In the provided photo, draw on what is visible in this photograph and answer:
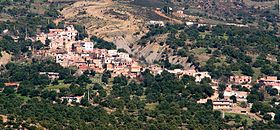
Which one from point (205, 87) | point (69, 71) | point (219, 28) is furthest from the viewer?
point (219, 28)

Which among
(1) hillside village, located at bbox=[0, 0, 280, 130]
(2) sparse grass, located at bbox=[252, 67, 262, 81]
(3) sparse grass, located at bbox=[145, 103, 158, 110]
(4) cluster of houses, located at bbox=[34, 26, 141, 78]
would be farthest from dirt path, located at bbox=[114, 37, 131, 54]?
(3) sparse grass, located at bbox=[145, 103, 158, 110]

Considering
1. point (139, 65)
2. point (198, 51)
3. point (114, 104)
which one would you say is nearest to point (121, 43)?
point (198, 51)

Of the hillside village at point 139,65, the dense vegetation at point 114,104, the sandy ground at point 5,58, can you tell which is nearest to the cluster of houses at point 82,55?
the hillside village at point 139,65

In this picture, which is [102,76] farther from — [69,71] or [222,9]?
[222,9]

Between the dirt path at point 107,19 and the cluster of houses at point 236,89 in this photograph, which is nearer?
the cluster of houses at point 236,89

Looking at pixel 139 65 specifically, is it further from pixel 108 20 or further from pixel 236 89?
pixel 108 20

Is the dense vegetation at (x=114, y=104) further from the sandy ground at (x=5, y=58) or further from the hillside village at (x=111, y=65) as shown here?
the sandy ground at (x=5, y=58)

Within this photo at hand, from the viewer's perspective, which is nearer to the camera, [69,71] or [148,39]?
[69,71]

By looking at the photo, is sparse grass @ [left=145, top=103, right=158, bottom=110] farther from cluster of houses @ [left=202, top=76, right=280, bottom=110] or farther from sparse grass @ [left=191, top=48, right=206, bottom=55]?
sparse grass @ [left=191, top=48, right=206, bottom=55]

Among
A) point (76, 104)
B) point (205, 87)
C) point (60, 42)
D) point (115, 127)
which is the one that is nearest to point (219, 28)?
point (60, 42)

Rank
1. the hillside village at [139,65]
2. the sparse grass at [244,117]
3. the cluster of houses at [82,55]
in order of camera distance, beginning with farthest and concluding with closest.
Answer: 1. the cluster of houses at [82,55]
2. the sparse grass at [244,117]
3. the hillside village at [139,65]

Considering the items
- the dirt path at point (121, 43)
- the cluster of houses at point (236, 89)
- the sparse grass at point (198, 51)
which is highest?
the sparse grass at point (198, 51)
